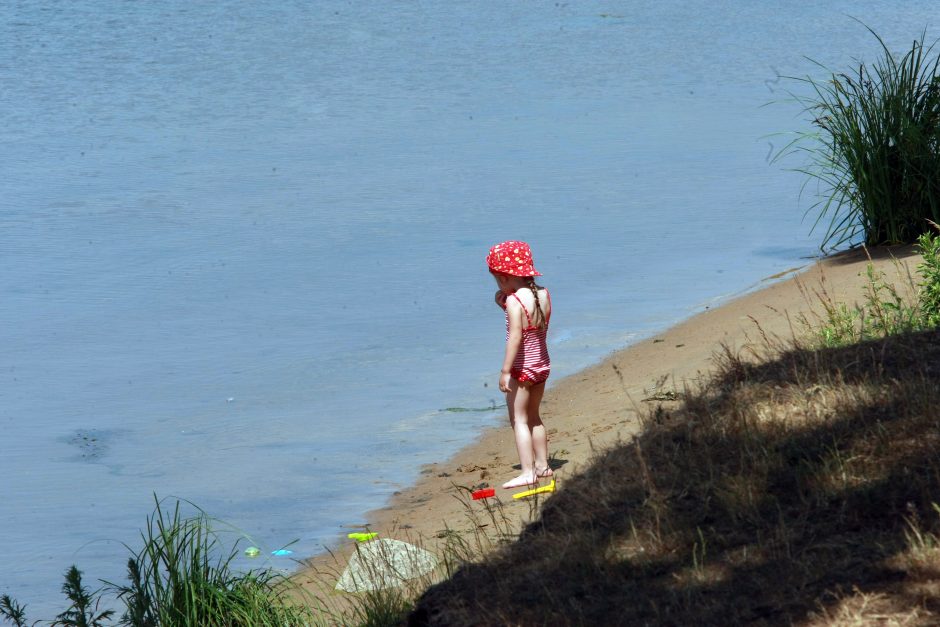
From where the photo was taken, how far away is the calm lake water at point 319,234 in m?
8.52

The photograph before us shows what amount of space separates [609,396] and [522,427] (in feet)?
5.89

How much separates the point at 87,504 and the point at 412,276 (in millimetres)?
4914

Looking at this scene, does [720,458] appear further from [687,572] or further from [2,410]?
[2,410]

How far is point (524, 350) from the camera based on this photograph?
7.14 metres

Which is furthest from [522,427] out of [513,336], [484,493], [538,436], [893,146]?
[893,146]

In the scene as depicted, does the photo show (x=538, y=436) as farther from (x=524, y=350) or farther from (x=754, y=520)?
(x=754, y=520)

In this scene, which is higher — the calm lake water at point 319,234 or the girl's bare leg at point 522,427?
the calm lake water at point 319,234

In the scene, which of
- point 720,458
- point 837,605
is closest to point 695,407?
point 720,458

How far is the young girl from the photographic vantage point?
277 inches

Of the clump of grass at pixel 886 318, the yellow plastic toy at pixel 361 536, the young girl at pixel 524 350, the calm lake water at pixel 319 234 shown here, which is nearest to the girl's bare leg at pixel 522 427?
the young girl at pixel 524 350

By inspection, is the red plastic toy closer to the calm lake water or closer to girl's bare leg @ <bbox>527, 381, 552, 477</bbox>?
→ girl's bare leg @ <bbox>527, 381, 552, 477</bbox>

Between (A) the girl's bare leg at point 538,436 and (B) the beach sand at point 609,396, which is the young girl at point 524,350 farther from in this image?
(B) the beach sand at point 609,396

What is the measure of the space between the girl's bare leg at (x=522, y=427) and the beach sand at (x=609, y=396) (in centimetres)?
13

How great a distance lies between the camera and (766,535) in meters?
4.51
